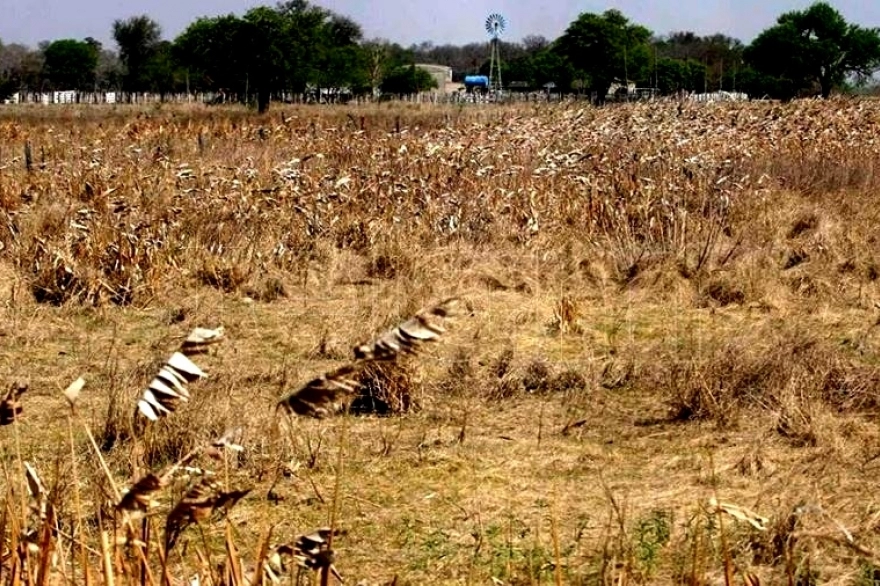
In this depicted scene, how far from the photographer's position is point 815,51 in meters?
54.2

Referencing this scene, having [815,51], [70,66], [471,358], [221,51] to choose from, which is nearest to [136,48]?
[70,66]

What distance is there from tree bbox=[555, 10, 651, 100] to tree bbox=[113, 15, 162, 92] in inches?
952

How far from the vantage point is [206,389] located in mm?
5074

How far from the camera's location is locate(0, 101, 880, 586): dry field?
3.25m

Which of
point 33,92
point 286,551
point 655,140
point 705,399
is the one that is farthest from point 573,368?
point 33,92

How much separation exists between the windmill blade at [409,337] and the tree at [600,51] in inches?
2149

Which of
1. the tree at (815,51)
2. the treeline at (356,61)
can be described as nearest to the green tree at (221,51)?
the treeline at (356,61)

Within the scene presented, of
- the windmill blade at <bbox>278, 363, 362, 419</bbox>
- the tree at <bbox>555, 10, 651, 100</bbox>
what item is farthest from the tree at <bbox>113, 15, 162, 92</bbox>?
the windmill blade at <bbox>278, 363, 362, 419</bbox>

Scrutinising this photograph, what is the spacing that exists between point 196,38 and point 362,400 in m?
47.2

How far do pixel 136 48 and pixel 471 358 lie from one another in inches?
2417

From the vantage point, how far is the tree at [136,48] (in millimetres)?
61469

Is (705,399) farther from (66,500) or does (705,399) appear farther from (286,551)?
(286,551)

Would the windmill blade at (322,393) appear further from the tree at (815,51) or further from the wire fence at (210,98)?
the tree at (815,51)

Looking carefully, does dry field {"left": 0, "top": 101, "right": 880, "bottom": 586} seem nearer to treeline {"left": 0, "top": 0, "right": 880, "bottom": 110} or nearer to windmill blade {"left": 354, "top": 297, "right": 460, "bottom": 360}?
windmill blade {"left": 354, "top": 297, "right": 460, "bottom": 360}
